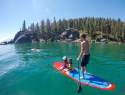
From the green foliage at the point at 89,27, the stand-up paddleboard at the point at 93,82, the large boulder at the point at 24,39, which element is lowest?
the stand-up paddleboard at the point at 93,82

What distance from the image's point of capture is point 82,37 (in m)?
15.6

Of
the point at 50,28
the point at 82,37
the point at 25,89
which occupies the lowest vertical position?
the point at 25,89

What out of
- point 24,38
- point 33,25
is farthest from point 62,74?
point 33,25

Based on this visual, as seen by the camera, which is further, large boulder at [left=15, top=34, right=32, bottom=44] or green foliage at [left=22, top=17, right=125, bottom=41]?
large boulder at [left=15, top=34, right=32, bottom=44]

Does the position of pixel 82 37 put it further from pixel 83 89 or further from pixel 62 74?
pixel 62 74

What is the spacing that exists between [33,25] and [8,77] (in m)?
156

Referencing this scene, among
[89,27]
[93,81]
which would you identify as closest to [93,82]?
[93,81]

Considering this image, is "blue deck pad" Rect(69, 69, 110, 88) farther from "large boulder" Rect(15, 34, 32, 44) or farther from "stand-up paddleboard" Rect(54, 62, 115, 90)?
"large boulder" Rect(15, 34, 32, 44)

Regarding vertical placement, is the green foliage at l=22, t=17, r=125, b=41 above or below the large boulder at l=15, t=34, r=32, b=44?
above

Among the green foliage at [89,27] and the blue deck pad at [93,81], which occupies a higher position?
the green foliage at [89,27]

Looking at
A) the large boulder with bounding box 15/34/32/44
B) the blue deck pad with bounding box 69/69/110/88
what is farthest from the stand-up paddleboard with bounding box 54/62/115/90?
the large boulder with bounding box 15/34/32/44

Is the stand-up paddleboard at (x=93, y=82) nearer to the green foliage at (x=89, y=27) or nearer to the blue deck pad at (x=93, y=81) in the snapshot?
the blue deck pad at (x=93, y=81)

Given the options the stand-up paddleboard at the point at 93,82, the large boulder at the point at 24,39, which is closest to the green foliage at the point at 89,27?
the large boulder at the point at 24,39

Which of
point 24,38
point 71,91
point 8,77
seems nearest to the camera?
point 71,91
